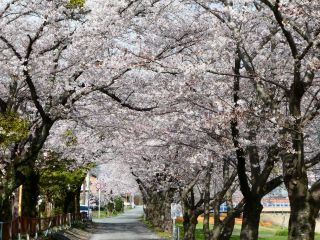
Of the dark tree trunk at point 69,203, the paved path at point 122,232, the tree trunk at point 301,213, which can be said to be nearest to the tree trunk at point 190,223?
the paved path at point 122,232

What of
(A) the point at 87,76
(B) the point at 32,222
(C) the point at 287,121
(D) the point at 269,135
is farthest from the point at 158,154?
(C) the point at 287,121

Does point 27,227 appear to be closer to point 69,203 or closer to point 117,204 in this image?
point 69,203

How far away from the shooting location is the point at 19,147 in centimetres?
1805

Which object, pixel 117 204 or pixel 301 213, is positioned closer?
pixel 301 213

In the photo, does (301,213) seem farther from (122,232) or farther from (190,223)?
(122,232)

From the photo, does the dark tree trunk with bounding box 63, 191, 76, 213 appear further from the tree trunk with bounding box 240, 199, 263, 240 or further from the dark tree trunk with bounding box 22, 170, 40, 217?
the tree trunk with bounding box 240, 199, 263, 240

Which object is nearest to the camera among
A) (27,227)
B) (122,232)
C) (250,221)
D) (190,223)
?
(250,221)

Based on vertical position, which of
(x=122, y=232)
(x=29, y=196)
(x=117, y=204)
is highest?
(x=29, y=196)

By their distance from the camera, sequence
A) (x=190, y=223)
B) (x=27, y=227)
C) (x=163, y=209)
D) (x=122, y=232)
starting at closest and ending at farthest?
(x=27, y=227), (x=190, y=223), (x=122, y=232), (x=163, y=209)

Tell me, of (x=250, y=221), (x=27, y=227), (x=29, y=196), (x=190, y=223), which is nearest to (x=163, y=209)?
(x=190, y=223)

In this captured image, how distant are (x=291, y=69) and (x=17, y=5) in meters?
7.72

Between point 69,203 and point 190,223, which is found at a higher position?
point 69,203

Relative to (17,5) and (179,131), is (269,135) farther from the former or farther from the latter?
(17,5)

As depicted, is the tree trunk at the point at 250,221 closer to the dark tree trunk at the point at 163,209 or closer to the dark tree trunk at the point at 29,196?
the dark tree trunk at the point at 29,196
